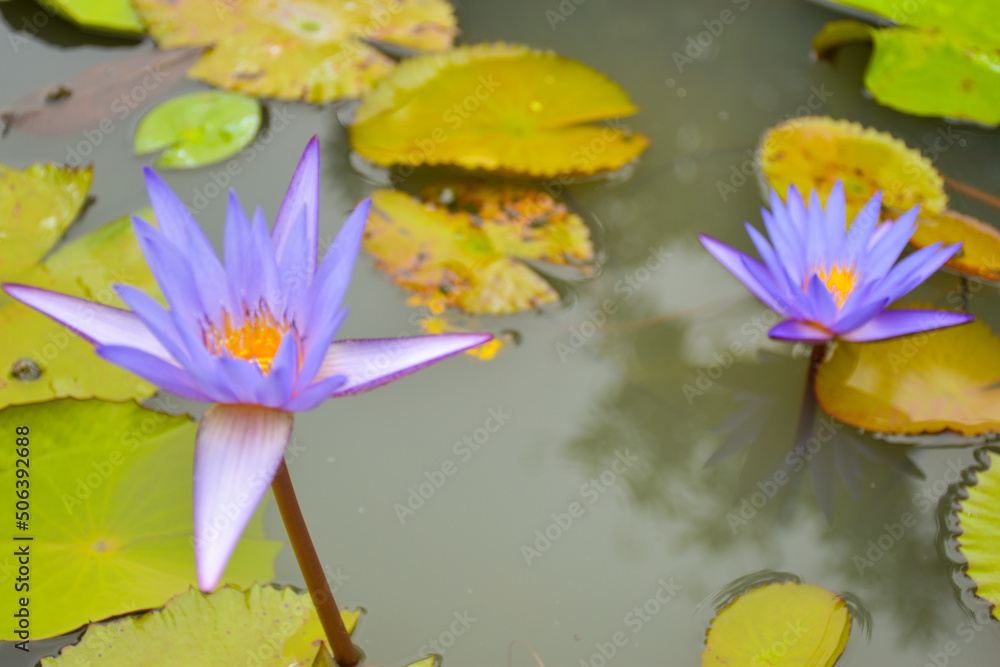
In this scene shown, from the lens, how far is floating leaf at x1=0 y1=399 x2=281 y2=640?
145 cm

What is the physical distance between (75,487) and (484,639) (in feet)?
3.07

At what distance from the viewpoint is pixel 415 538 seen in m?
1.67

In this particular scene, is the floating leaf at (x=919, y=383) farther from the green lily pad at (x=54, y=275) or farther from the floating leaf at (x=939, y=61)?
the green lily pad at (x=54, y=275)

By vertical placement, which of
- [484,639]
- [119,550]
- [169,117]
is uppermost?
[169,117]

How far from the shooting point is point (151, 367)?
3.28 ft

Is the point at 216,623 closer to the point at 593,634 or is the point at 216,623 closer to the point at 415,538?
the point at 415,538

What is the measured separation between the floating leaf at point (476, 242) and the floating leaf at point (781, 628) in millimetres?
930

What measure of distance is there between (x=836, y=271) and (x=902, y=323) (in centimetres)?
21

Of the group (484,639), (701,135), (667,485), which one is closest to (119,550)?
(484,639)

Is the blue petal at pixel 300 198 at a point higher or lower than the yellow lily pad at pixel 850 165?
higher

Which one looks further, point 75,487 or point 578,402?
point 578,402

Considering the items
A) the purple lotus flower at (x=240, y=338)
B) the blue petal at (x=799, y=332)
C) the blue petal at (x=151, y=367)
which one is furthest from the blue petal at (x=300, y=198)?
the blue petal at (x=799, y=332)

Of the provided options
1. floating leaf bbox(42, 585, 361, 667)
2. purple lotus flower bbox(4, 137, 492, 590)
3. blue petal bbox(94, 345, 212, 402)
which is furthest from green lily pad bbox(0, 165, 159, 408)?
blue petal bbox(94, 345, 212, 402)

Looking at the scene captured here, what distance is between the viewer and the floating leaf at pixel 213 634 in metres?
1.34
